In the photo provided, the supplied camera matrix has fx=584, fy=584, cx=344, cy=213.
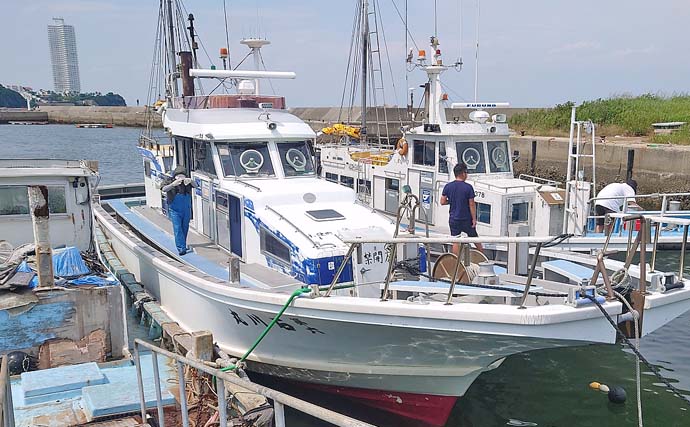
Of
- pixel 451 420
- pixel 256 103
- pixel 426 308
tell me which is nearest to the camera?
pixel 426 308

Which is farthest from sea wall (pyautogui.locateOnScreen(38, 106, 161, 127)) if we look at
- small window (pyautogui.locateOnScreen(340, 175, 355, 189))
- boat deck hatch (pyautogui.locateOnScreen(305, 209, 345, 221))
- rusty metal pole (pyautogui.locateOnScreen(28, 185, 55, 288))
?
boat deck hatch (pyautogui.locateOnScreen(305, 209, 345, 221))

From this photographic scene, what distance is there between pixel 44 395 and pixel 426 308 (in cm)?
415

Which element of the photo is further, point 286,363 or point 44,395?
point 286,363

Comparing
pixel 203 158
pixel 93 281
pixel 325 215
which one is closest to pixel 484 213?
pixel 325 215

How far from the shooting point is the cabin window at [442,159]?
11.2 m

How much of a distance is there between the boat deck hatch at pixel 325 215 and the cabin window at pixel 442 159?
408cm

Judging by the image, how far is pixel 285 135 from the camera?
8.80m

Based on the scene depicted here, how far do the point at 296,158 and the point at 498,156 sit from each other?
177 inches

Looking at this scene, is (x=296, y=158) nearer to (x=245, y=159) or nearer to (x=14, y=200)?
(x=245, y=159)

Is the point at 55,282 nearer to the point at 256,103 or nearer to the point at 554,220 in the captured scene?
the point at 256,103

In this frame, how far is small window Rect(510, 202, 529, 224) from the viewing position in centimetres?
1056

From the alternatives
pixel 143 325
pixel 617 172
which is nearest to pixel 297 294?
pixel 143 325

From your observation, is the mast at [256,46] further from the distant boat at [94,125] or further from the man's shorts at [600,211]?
the distant boat at [94,125]

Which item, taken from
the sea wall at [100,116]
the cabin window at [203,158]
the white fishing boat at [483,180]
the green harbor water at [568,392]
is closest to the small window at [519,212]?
the white fishing boat at [483,180]
